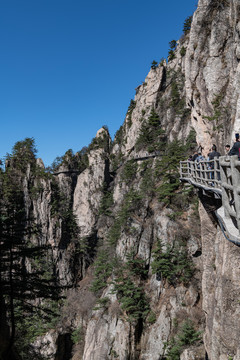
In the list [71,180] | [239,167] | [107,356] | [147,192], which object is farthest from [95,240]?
[239,167]

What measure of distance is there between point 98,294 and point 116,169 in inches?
1109

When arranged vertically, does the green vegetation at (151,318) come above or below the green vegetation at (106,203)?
below

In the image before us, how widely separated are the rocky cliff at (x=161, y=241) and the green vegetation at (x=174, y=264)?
3.5 inches

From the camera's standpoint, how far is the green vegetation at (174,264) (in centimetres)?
1884

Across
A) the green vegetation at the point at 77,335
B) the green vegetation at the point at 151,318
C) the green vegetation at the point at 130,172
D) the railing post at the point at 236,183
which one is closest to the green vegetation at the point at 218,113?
the railing post at the point at 236,183

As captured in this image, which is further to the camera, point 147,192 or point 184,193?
point 147,192

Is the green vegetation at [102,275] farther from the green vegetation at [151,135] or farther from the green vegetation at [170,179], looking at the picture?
the green vegetation at [151,135]

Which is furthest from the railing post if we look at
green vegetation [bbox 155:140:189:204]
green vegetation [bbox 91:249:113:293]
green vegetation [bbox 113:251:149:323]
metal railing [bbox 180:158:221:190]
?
green vegetation [bbox 91:249:113:293]

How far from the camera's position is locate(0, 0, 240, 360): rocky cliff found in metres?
12.4

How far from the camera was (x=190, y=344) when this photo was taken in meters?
15.0

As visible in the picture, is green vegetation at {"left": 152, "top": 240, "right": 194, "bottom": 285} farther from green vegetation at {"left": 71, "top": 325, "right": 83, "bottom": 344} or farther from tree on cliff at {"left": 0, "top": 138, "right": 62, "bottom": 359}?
green vegetation at {"left": 71, "top": 325, "right": 83, "bottom": 344}

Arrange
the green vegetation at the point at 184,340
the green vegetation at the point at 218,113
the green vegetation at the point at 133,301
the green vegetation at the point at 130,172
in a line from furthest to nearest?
the green vegetation at the point at 130,172 → the green vegetation at the point at 133,301 → the green vegetation at the point at 184,340 → the green vegetation at the point at 218,113

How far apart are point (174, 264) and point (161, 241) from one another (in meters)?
2.31

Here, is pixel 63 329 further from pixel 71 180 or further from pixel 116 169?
pixel 116 169
